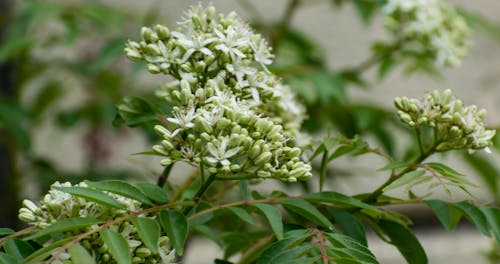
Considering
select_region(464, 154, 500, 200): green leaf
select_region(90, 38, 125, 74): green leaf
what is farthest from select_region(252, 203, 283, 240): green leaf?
select_region(464, 154, 500, 200): green leaf

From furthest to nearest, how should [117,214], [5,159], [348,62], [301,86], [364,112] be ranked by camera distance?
[348,62]
[5,159]
[364,112]
[301,86]
[117,214]

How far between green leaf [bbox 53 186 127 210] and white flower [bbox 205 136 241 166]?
0.34 ft

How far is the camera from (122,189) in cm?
87

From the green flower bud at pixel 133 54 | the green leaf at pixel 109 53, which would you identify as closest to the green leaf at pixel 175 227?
the green flower bud at pixel 133 54

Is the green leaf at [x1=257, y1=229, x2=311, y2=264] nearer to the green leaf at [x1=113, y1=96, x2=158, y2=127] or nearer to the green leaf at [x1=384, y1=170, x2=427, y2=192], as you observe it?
the green leaf at [x1=384, y1=170, x2=427, y2=192]

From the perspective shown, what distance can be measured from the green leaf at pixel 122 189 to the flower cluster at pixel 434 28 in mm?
977

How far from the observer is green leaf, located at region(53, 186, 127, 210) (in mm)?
821

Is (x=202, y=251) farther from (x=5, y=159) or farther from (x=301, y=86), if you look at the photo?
(x=301, y=86)

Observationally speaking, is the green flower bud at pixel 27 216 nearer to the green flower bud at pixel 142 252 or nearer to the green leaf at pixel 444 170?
the green flower bud at pixel 142 252

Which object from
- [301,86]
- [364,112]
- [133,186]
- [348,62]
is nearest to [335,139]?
[133,186]

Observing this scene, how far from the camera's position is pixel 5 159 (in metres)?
2.09

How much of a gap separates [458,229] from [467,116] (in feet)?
8.88

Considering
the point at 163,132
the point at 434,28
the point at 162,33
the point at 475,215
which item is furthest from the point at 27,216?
the point at 434,28

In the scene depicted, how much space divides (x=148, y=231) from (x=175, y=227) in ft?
0.14
